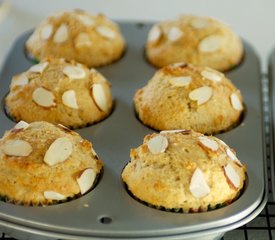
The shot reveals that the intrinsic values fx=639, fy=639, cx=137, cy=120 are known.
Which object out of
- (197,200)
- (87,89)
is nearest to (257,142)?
(197,200)

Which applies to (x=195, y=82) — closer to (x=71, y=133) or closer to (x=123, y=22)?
(x=71, y=133)

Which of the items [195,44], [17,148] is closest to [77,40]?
[195,44]

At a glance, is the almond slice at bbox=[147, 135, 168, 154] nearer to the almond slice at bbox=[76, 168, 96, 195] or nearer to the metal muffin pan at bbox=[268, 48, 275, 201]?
the almond slice at bbox=[76, 168, 96, 195]

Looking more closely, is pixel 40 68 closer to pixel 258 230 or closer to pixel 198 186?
pixel 198 186

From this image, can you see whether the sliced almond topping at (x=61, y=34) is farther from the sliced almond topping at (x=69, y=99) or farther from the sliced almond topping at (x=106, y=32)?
the sliced almond topping at (x=69, y=99)

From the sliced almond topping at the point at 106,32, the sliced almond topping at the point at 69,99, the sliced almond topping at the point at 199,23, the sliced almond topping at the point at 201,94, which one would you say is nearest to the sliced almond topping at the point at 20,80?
the sliced almond topping at the point at 69,99
